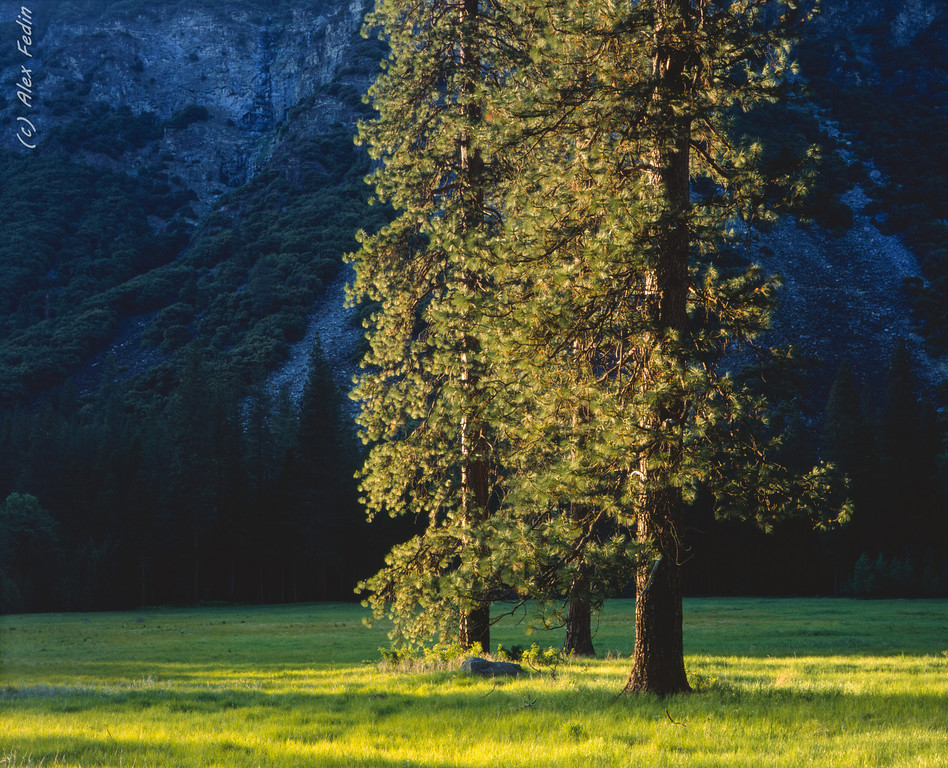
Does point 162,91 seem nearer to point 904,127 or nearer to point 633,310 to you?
point 904,127

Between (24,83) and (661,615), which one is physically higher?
(24,83)

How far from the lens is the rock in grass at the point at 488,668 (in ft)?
34.1

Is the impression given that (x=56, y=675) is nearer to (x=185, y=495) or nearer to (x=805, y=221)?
(x=805, y=221)

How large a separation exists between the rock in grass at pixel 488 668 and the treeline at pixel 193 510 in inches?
1950

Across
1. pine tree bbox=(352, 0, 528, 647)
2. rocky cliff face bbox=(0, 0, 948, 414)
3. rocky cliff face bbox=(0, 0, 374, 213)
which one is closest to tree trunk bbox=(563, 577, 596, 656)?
pine tree bbox=(352, 0, 528, 647)

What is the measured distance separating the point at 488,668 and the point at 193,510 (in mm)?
53219

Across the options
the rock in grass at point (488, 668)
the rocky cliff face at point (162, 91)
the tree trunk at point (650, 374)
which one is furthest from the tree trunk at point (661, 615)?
the rocky cliff face at point (162, 91)

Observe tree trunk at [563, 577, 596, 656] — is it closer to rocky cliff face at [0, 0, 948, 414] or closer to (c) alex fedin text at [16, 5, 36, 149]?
(c) alex fedin text at [16, 5, 36, 149]

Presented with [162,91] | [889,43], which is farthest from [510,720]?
[162,91]

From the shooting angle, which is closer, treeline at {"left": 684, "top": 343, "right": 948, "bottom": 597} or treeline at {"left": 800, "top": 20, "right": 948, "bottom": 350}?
treeline at {"left": 684, "top": 343, "right": 948, "bottom": 597}

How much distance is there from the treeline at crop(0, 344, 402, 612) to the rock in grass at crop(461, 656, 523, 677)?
1950 inches

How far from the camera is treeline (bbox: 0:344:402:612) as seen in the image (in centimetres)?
5516

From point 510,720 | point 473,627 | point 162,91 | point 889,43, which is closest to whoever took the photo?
point 510,720

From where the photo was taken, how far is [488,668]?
34.2 feet
